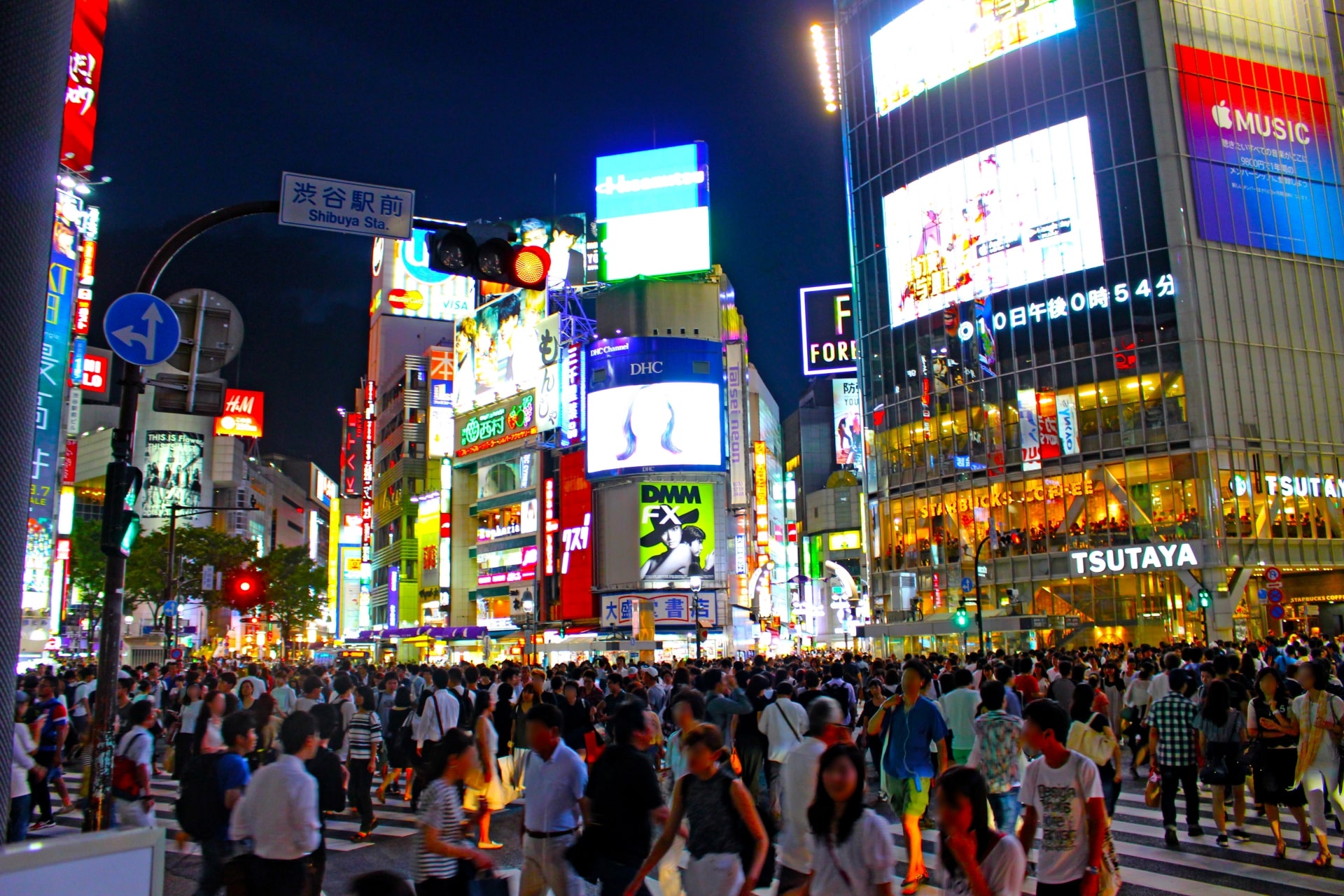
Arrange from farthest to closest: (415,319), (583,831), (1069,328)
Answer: (415,319) → (1069,328) → (583,831)

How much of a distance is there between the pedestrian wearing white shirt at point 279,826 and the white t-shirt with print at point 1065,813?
396 cm

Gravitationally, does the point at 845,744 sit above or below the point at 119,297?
below

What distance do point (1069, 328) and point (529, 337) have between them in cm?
3209

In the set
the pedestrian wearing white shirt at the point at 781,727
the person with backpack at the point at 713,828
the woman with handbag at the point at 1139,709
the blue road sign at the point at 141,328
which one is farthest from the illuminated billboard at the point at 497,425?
the person with backpack at the point at 713,828

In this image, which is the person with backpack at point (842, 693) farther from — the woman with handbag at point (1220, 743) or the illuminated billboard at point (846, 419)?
the illuminated billboard at point (846, 419)

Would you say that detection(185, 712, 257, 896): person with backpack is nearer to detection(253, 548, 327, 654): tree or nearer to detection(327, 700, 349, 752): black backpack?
detection(327, 700, 349, 752): black backpack

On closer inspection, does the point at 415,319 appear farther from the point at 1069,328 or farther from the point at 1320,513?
the point at 1320,513

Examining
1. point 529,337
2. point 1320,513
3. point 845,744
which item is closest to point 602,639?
point 529,337

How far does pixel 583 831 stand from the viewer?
6098 mm

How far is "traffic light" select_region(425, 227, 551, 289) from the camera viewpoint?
29.3 feet

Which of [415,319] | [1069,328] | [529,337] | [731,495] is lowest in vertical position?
[731,495]

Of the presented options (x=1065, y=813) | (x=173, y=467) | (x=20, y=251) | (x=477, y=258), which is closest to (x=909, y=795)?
(x=1065, y=813)

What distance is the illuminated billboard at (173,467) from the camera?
92312 millimetres

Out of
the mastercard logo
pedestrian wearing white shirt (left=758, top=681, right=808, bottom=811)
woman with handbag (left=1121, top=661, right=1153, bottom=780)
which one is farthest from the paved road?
the mastercard logo
